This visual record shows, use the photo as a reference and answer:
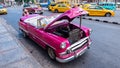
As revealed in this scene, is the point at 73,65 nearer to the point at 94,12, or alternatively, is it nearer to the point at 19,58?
the point at 19,58

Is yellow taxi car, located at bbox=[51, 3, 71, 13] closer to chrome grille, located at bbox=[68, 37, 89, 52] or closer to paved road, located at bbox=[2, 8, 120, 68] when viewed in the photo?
paved road, located at bbox=[2, 8, 120, 68]

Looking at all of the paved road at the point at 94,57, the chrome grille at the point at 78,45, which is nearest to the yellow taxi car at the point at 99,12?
the paved road at the point at 94,57

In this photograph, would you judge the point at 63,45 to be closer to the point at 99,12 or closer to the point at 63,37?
the point at 63,37

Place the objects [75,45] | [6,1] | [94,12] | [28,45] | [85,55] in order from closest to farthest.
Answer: [75,45]
[85,55]
[28,45]
[94,12]
[6,1]

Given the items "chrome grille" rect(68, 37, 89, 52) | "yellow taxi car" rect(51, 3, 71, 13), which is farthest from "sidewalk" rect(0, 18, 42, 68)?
"yellow taxi car" rect(51, 3, 71, 13)

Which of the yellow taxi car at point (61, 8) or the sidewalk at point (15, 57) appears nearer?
the sidewalk at point (15, 57)

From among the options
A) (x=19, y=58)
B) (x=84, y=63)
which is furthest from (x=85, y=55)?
(x=19, y=58)

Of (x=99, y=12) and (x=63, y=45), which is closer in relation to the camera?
(x=63, y=45)

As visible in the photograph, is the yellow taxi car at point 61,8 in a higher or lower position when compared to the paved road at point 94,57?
higher

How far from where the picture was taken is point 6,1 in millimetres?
96000

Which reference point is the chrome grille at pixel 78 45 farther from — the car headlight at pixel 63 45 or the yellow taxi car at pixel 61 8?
the yellow taxi car at pixel 61 8

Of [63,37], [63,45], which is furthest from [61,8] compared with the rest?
[63,45]

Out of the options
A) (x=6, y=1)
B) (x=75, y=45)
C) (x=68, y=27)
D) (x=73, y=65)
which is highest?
(x=6, y=1)

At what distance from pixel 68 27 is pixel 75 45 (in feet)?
3.96
